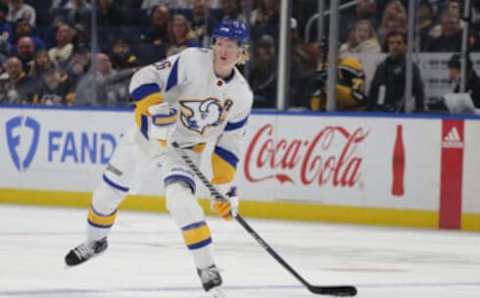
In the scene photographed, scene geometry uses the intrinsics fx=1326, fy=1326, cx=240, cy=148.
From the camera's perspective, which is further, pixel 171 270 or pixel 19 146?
pixel 19 146

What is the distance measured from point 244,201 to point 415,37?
181 cm

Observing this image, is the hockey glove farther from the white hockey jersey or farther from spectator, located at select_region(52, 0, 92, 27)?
spectator, located at select_region(52, 0, 92, 27)

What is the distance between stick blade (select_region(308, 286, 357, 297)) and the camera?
222 inches

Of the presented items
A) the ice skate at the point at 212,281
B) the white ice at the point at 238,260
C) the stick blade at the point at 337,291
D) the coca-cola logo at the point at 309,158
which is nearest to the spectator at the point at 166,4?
the coca-cola logo at the point at 309,158

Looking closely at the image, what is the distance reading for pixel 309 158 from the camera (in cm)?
1009

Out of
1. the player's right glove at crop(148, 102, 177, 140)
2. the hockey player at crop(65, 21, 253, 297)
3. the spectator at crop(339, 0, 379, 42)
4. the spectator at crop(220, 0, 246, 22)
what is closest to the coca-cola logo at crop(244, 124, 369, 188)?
the spectator at crop(339, 0, 379, 42)

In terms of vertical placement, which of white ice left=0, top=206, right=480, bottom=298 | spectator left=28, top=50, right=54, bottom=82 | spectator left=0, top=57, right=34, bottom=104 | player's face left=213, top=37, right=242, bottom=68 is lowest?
white ice left=0, top=206, right=480, bottom=298

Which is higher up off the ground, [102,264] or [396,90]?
[396,90]

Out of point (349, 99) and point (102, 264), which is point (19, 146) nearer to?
point (349, 99)

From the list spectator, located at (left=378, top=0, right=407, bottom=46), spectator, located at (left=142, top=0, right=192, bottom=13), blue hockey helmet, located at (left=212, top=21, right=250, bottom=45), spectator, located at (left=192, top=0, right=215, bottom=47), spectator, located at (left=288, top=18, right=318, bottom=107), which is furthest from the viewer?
spectator, located at (left=142, top=0, right=192, bottom=13)

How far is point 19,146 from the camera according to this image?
36.4 feet

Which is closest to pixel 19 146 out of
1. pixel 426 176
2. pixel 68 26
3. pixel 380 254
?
pixel 68 26

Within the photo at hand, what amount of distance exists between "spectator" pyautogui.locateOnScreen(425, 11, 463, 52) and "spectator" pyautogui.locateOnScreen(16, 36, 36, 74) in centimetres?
375

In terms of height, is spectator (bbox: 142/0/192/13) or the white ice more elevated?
spectator (bbox: 142/0/192/13)
